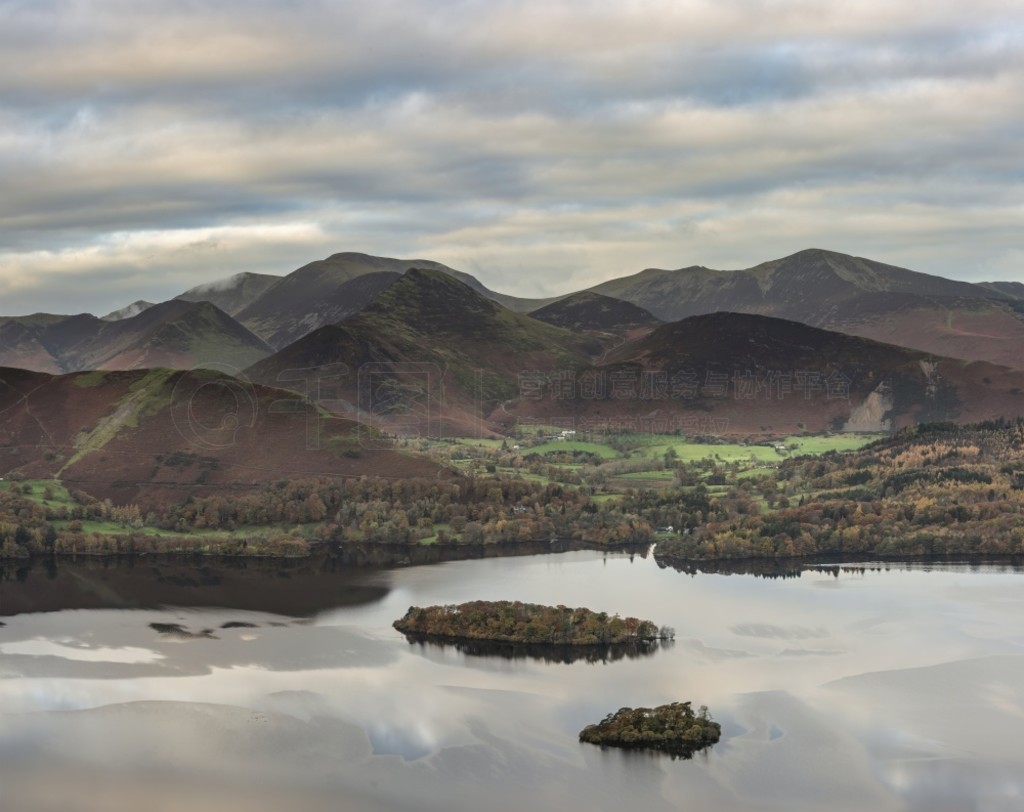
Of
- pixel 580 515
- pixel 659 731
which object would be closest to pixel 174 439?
pixel 580 515

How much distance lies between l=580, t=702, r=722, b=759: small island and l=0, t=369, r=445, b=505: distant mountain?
8428 cm

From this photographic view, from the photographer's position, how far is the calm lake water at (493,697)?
217ft

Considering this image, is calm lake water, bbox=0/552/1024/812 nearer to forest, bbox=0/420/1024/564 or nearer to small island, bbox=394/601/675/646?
small island, bbox=394/601/675/646

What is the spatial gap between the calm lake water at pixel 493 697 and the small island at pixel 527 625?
102 inches

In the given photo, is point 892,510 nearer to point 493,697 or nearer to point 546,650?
point 546,650

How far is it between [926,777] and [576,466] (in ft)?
383

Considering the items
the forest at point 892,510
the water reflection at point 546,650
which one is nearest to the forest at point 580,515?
the forest at point 892,510

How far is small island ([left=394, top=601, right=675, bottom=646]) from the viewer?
9338 cm

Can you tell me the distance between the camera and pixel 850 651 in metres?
91.6

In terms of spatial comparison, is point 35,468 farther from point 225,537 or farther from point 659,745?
point 659,745

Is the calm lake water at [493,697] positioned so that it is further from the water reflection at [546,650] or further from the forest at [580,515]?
the forest at [580,515]

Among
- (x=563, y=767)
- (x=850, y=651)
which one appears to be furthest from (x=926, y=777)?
(x=850, y=651)

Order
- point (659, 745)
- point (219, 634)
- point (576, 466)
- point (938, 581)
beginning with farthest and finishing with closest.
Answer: point (576, 466), point (938, 581), point (219, 634), point (659, 745)

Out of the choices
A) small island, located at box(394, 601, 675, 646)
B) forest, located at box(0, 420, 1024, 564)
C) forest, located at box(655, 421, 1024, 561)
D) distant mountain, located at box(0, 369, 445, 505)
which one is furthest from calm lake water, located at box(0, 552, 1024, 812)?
distant mountain, located at box(0, 369, 445, 505)
